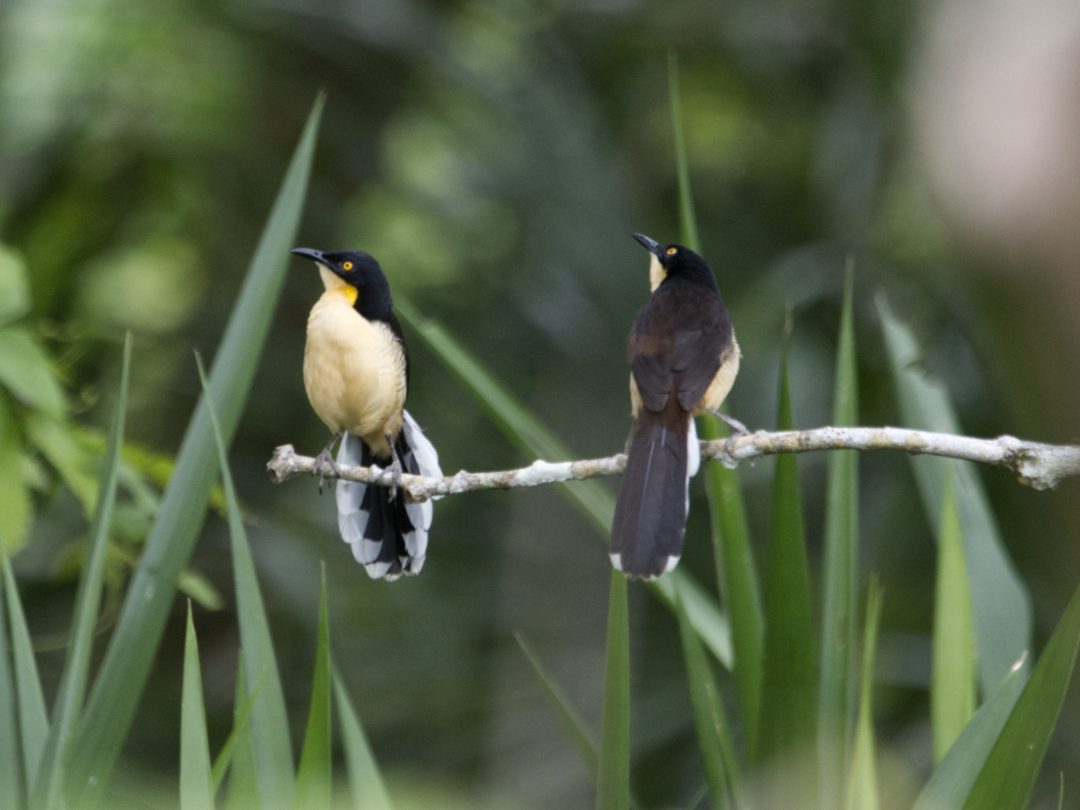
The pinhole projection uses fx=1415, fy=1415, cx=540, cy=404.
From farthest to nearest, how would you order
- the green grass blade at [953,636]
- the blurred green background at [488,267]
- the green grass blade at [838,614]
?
the blurred green background at [488,267] → the green grass blade at [953,636] → the green grass blade at [838,614]

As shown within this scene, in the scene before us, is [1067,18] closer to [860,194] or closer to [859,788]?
[859,788]

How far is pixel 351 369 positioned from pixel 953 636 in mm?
1689

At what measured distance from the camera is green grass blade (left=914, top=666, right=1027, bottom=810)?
2123 mm

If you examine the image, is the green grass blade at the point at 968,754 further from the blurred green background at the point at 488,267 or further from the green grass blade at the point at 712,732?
the blurred green background at the point at 488,267

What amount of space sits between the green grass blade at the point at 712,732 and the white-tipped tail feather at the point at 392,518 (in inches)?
40.0

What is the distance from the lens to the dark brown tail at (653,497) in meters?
1.26

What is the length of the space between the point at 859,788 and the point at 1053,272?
1301 millimetres

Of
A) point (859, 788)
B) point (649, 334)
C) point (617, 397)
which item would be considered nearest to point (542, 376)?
point (617, 397)

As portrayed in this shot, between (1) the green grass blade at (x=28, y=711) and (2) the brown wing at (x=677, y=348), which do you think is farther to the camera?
(1) the green grass blade at (x=28, y=711)

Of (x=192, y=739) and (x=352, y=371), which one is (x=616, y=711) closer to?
(x=192, y=739)

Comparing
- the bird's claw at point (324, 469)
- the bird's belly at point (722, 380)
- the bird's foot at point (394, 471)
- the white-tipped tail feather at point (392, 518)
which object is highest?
the bird's belly at point (722, 380)

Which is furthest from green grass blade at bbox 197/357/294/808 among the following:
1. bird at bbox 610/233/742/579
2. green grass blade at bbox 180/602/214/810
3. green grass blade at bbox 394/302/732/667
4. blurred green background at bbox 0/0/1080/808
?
blurred green background at bbox 0/0/1080/808

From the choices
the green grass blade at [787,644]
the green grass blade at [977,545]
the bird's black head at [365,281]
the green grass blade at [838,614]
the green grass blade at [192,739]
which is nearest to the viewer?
the bird's black head at [365,281]

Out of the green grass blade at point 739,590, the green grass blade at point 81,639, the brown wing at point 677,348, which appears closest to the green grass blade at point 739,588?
the green grass blade at point 739,590
